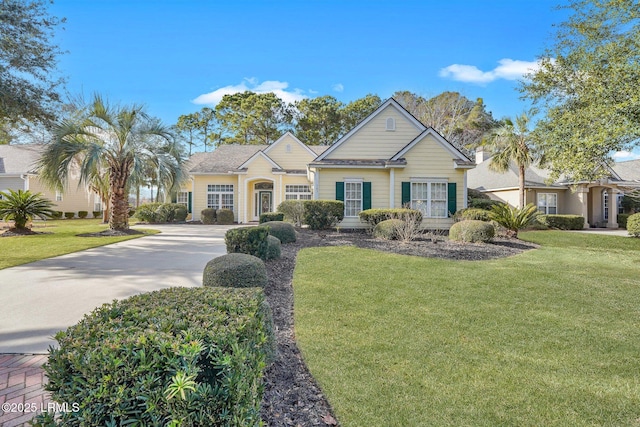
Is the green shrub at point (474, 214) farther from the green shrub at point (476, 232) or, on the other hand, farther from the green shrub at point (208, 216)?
the green shrub at point (208, 216)


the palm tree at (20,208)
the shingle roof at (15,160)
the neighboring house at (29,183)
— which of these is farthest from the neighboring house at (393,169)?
the shingle roof at (15,160)

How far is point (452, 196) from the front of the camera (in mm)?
16047

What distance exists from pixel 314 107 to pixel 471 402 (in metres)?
35.6

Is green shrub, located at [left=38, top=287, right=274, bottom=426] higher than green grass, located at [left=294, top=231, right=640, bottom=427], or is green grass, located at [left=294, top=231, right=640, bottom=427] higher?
green shrub, located at [left=38, top=287, right=274, bottom=426]

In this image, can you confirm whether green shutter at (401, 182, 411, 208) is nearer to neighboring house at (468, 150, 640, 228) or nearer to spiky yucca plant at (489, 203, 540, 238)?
spiky yucca plant at (489, 203, 540, 238)

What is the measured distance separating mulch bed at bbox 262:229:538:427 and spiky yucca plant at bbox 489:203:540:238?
1.62 m

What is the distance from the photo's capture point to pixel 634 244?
13.8 meters

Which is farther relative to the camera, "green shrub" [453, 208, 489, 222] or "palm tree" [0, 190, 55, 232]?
"palm tree" [0, 190, 55, 232]

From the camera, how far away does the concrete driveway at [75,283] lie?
416 cm

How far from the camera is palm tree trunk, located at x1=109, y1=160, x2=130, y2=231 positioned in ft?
47.2

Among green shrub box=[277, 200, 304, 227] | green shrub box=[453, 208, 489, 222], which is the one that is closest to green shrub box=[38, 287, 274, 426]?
green shrub box=[277, 200, 304, 227]

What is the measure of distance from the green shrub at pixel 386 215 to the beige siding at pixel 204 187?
38.1 ft

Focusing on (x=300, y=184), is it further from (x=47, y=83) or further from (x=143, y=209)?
(x=47, y=83)

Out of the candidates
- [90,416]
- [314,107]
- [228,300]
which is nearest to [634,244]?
[228,300]
